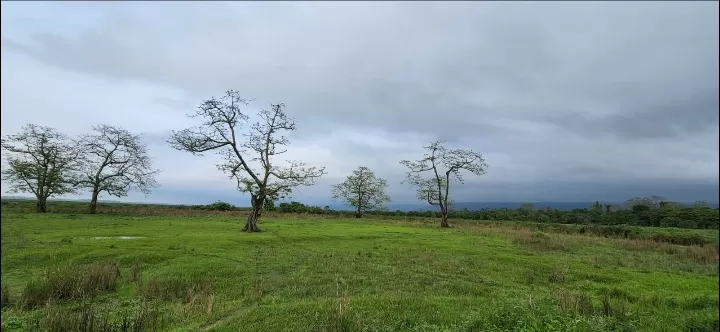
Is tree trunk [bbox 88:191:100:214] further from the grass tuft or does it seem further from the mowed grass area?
the grass tuft

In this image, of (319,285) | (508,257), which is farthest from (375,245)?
(319,285)

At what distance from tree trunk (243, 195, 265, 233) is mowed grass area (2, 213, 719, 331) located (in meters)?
6.26

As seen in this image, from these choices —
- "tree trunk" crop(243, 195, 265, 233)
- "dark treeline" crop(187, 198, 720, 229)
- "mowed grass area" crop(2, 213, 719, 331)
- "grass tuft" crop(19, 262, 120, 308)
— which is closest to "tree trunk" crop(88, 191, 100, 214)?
"dark treeline" crop(187, 198, 720, 229)

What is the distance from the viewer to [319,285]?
13.1 metres

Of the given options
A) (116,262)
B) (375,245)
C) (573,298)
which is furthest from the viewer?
(375,245)

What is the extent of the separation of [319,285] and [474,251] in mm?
11568

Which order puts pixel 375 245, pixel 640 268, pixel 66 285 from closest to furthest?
pixel 66 285 → pixel 640 268 → pixel 375 245

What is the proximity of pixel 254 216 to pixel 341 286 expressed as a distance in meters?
18.3

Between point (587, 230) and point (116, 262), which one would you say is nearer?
point (116, 262)

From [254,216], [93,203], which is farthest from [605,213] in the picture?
[93,203]

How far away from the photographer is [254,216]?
29766 millimetres

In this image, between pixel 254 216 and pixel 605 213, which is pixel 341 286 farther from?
pixel 254 216

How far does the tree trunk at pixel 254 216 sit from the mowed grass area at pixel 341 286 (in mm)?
6263

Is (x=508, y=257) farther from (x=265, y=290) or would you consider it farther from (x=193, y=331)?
(x=193, y=331)
